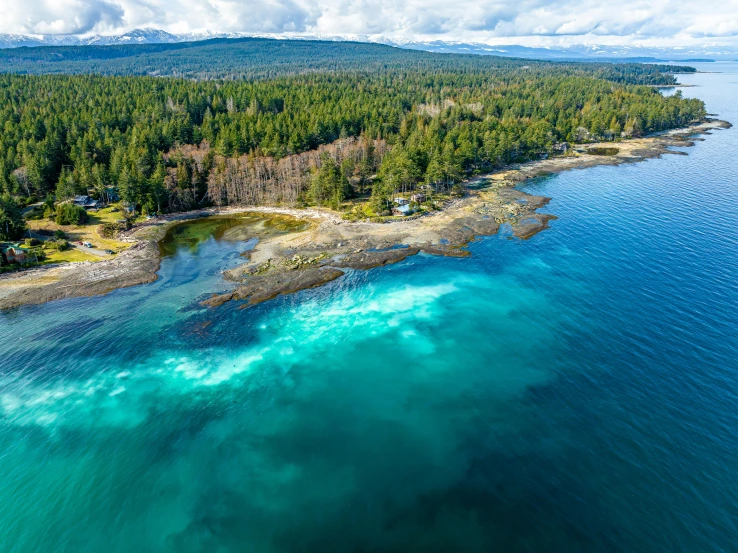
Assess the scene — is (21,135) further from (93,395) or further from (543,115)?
(543,115)

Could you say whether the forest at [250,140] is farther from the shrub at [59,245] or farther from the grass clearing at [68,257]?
the grass clearing at [68,257]

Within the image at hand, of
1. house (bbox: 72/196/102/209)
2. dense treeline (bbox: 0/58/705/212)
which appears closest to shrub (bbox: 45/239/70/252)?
dense treeline (bbox: 0/58/705/212)

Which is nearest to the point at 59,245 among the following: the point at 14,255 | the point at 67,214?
the point at 14,255

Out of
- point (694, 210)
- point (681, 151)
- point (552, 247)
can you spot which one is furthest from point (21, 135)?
point (681, 151)

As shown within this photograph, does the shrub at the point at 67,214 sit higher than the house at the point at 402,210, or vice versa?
the shrub at the point at 67,214

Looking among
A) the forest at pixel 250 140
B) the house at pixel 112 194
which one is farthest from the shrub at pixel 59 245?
the house at pixel 112 194

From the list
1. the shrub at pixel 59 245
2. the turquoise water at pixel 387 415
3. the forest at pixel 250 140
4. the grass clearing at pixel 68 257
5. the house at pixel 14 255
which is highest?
the forest at pixel 250 140

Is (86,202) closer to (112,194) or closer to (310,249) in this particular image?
(112,194)
